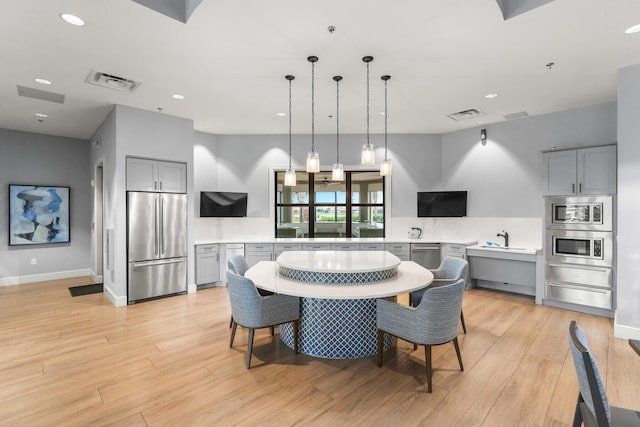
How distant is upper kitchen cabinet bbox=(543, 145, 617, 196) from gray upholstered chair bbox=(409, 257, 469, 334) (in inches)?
91.2

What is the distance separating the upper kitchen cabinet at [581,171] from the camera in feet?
13.9

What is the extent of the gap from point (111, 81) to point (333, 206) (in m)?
4.36

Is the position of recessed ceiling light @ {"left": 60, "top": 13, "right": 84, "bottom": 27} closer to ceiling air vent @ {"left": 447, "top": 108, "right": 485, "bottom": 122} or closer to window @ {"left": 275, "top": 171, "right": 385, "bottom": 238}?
window @ {"left": 275, "top": 171, "right": 385, "bottom": 238}

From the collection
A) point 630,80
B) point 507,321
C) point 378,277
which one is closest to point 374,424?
point 378,277

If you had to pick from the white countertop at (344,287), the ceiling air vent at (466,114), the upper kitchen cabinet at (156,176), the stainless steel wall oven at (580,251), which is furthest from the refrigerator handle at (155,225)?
the stainless steel wall oven at (580,251)

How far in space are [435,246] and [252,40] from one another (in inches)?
184

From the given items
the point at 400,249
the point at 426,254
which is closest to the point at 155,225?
the point at 400,249

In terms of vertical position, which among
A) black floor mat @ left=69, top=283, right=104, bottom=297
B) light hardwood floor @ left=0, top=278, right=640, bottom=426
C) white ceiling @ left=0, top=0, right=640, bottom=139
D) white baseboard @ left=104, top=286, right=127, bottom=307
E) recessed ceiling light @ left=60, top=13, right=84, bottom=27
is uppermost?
white ceiling @ left=0, top=0, right=640, bottom=139

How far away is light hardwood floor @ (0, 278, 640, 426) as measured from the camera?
7.36 ft

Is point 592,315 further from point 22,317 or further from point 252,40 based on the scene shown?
point 22,317

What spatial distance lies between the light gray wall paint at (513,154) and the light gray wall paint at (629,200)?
1379mm

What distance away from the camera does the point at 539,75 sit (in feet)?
12.2

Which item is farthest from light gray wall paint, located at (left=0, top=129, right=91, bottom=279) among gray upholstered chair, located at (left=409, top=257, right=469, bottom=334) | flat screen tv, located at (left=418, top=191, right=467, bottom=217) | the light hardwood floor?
flat screen tv, located at (left=418, top=191, right=467, bottom=217)

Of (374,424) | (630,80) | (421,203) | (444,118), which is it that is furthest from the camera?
(421,203)
